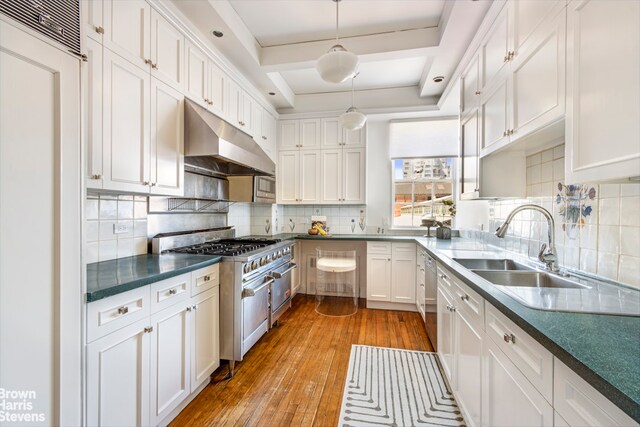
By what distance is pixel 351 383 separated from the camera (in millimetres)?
2041

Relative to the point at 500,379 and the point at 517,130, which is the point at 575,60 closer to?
the point at 517,130

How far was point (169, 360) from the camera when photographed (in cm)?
160

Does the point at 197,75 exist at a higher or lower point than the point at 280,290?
higher

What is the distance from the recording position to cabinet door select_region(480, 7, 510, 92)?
70.4 inches

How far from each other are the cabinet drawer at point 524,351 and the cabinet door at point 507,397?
29 mm

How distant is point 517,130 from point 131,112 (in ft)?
7.94

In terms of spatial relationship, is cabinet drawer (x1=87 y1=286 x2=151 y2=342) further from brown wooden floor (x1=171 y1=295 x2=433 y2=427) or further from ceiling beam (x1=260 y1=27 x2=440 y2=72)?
ceiling beam (x1=260 y1=27 x2=440 y2=72)

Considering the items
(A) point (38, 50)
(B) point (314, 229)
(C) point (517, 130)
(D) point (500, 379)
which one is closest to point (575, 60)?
(C) point (517, 130)

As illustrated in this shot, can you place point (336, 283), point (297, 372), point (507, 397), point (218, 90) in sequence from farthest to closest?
point (336, 283)
point (218, 90)
point (297, 372)
point (507, 397)

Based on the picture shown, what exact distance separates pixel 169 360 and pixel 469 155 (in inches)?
111

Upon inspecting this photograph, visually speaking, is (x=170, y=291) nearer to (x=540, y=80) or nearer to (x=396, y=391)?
(x=396, y=391)

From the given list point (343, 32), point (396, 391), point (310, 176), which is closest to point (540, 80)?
point (343, 32)

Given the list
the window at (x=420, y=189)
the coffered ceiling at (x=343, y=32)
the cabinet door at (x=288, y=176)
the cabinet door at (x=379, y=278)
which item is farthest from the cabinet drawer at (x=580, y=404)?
the cabinet door at (x=288, y=176)

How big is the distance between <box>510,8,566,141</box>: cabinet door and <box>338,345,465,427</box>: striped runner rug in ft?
5.95
